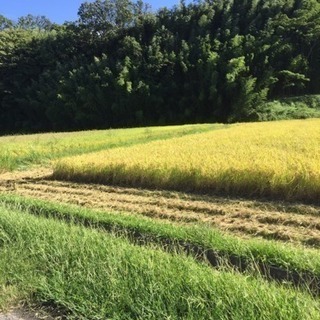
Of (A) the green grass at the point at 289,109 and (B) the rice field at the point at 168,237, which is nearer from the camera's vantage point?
(B) the rice field at the point at 168,237

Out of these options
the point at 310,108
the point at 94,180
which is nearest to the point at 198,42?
the point at 310,108

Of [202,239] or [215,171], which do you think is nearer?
[202,239]

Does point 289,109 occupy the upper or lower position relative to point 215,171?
lower

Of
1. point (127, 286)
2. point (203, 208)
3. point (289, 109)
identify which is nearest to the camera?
point (127, 286)

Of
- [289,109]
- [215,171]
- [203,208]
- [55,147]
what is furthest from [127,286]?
[289,109]

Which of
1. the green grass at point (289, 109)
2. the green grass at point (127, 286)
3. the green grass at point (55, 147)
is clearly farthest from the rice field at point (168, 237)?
the green grass at point (289, 109)

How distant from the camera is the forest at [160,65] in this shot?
38.4m

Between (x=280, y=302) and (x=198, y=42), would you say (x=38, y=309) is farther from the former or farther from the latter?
(x=198, y=42)

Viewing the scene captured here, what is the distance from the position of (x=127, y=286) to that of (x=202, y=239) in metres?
2.40

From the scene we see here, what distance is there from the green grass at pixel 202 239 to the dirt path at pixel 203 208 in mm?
739

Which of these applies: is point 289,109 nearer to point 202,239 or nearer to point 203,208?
point 203,208

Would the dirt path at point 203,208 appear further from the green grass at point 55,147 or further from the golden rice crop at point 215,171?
the green grass at point 55,147

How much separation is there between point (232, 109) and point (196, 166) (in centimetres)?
2769

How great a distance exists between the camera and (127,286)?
359 centimetres
